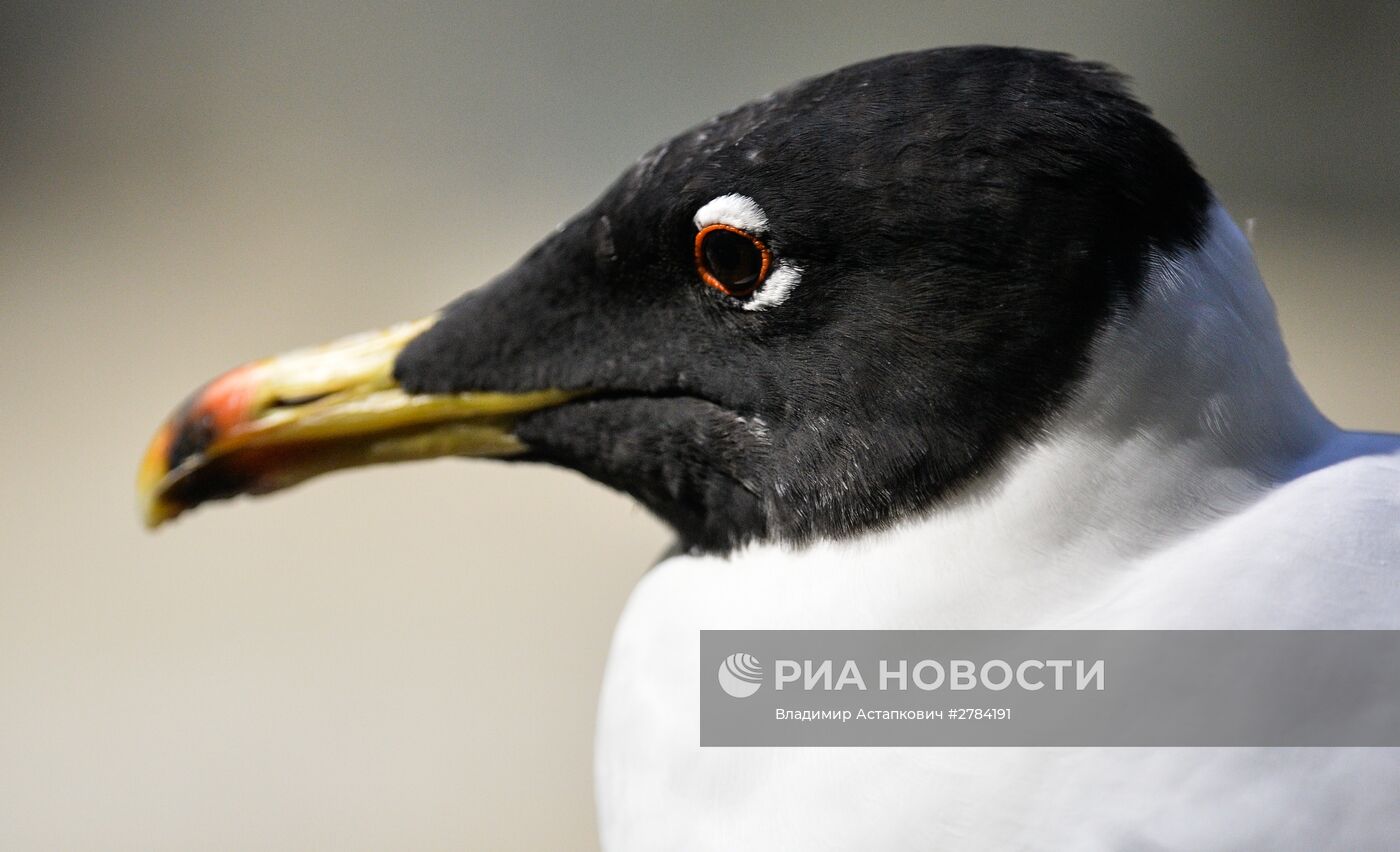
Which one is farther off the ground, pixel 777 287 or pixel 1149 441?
pixel 777 287

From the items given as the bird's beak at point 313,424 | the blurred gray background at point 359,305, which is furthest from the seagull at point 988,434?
the blurred gray background at point 359,305

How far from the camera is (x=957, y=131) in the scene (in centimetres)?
79

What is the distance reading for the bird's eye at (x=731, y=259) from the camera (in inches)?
Result: 33.3

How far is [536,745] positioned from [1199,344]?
1.82 metres

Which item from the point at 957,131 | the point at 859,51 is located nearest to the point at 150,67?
the point at 859,51

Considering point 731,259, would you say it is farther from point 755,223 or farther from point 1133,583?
point 1133,583

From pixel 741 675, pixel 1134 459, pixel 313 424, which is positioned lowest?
pixel 741 675

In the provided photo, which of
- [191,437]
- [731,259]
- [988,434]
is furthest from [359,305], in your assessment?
[988,434]

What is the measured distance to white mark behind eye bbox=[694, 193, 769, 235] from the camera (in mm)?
830

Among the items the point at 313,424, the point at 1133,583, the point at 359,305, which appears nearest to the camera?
the point at 1133,583

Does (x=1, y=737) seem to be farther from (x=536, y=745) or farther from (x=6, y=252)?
(x=6, y=252)

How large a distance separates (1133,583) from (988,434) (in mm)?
125

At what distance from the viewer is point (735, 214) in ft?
2.75

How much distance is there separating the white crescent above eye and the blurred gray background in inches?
64.0
